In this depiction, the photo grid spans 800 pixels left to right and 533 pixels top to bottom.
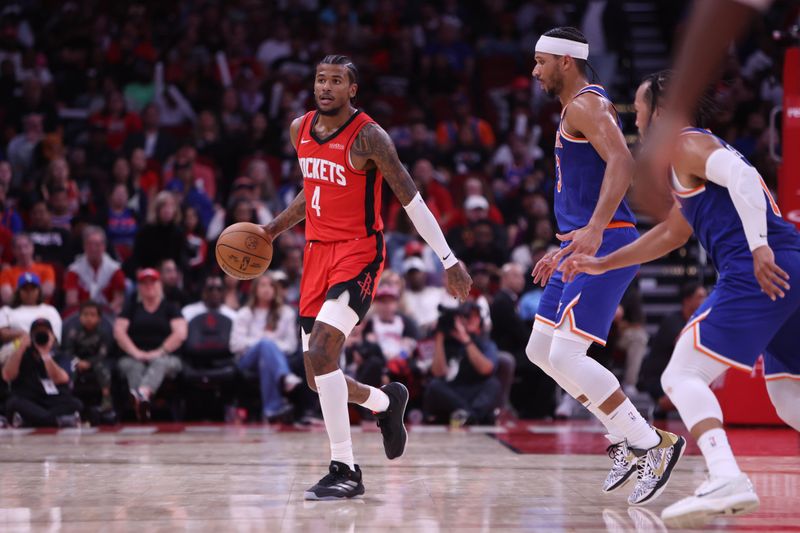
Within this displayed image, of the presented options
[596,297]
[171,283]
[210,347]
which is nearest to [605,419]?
[596,297]

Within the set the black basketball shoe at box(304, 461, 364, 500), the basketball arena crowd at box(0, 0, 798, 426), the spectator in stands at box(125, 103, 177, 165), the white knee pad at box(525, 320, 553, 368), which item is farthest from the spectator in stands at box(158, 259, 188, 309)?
the white knee pad at box(525, 320, 553, 368)

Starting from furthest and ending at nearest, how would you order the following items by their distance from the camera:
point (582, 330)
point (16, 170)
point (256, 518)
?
point (16, 170) < point (582, 330) < point (256, 518)

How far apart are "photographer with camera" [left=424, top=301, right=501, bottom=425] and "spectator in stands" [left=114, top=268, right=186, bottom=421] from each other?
2579mm

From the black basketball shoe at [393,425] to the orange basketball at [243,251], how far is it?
102 centimetres

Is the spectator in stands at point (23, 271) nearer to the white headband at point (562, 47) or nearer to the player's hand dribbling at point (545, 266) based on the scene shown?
the white headband at point (562, 47)

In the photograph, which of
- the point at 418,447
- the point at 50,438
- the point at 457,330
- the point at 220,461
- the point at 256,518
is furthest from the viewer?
the point at 457,330

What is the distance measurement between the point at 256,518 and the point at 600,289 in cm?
209

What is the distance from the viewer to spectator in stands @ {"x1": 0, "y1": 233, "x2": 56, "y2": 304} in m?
11.0

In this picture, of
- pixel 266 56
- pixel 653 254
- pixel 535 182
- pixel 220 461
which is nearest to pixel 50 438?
pixel 220 461

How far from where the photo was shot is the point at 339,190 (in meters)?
5.80

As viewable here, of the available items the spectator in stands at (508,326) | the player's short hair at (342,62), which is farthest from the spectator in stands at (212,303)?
the player's short hair at (342,62)

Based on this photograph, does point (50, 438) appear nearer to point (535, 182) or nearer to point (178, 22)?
point (535, 182)

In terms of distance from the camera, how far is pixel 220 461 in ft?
23.2

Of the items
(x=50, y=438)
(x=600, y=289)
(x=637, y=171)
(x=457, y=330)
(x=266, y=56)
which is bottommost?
(x=50, y=438)
